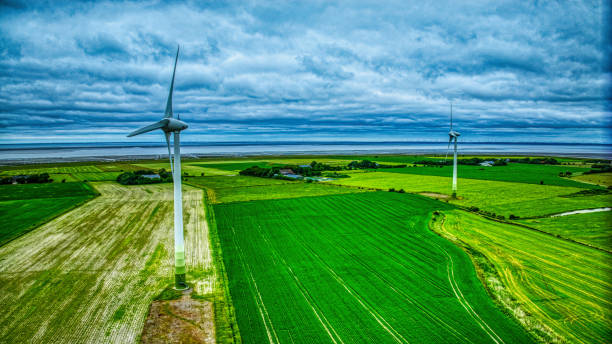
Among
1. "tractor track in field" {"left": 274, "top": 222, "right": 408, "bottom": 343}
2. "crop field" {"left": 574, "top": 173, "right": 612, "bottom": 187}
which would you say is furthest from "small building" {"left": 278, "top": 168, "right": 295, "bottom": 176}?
"tractor track in field" {"left": 274, "top": 222, "right": 408, "bottom": 343}

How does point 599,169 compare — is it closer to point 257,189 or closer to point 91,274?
point 257,189

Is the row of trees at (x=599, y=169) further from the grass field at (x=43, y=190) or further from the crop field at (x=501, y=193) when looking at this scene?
the grass field at (x=43, y=190)

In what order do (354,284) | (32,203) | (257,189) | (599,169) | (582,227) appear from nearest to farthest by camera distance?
1. (354,284)
2. (582,227)
3. (32,203)
4. (257,189)
5. (599,169)

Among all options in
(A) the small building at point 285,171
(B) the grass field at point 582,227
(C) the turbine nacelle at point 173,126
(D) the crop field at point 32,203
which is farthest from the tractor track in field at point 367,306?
(A) the small building at point 285,171

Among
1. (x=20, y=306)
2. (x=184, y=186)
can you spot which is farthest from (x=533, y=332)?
(x=184, y=186)

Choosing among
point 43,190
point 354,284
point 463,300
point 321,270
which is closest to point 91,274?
point 321,270

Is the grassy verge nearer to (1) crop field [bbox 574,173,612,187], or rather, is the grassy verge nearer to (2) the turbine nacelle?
(2) the turbine nacelle

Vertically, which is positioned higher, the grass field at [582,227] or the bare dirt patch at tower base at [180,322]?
the grass field at [582,227]
